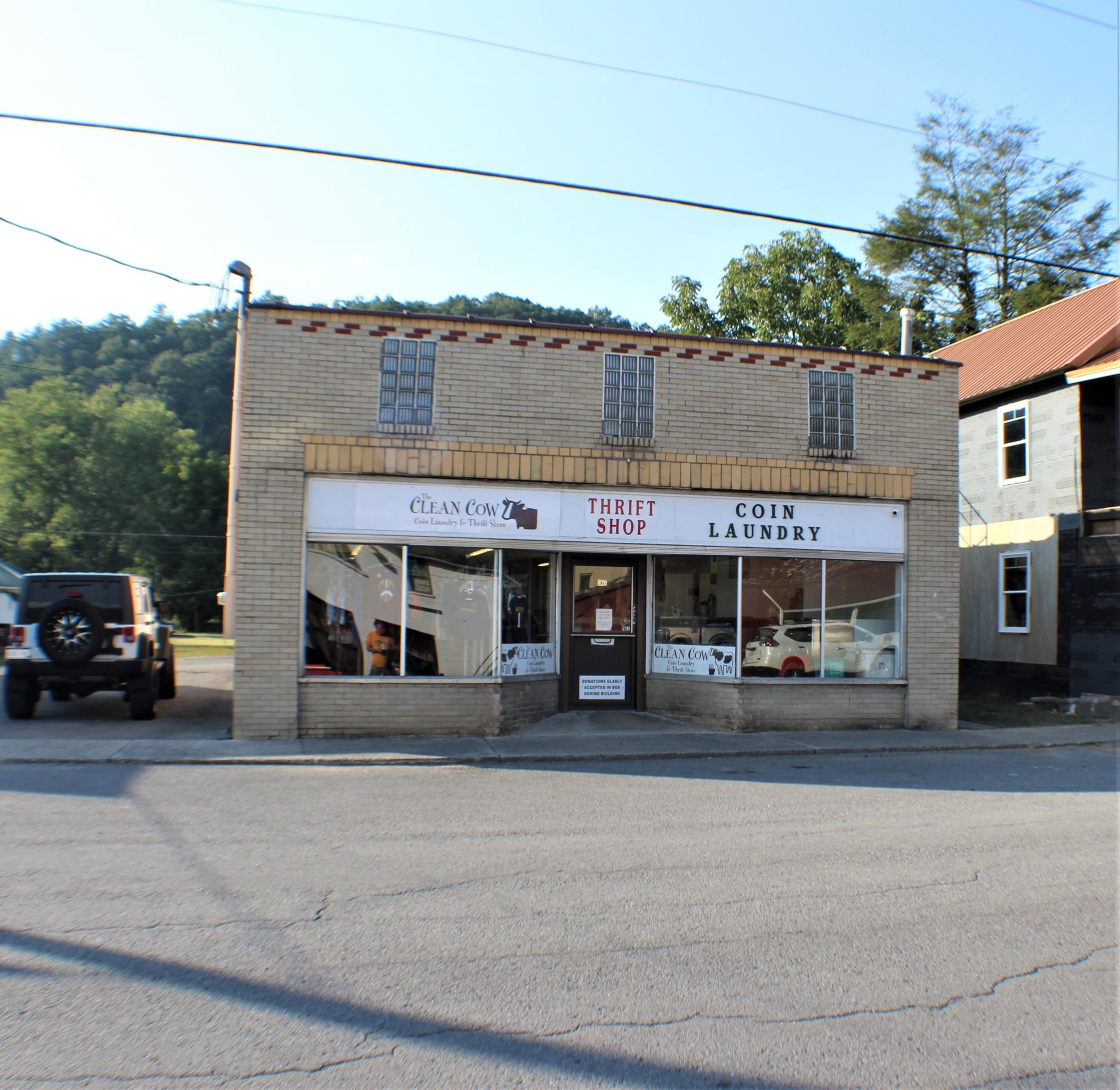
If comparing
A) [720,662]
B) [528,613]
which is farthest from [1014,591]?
[528,613]

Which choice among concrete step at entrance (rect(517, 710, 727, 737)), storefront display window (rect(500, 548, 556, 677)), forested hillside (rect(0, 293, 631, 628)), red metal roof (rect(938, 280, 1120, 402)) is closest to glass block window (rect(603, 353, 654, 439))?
storefront display window (rect(500, 548, 556, 677))

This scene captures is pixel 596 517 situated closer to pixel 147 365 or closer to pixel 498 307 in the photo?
pixel 498 307

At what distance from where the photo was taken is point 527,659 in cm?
1308

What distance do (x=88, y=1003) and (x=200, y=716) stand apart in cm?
1101

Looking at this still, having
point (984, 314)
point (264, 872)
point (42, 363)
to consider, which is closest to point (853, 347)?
point (984, 314)

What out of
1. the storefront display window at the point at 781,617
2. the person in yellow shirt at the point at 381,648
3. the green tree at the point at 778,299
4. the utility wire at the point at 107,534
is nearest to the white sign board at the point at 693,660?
the storefront display window at the point at 781,617

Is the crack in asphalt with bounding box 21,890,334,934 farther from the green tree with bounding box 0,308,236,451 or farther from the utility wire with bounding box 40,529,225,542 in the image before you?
the green tree with bounding box 0,308,236,451

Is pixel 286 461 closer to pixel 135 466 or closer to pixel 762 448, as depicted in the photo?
pixel 762 448

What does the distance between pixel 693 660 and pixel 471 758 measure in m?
4.23

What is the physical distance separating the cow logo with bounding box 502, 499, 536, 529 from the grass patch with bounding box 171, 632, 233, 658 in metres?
16.3

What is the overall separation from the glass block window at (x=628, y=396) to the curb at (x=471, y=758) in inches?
178

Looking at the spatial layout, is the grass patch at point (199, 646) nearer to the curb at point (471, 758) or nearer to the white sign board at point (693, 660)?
the curb at point (471, 758)

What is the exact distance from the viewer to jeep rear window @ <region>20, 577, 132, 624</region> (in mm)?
13516

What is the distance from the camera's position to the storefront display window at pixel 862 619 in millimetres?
13820
